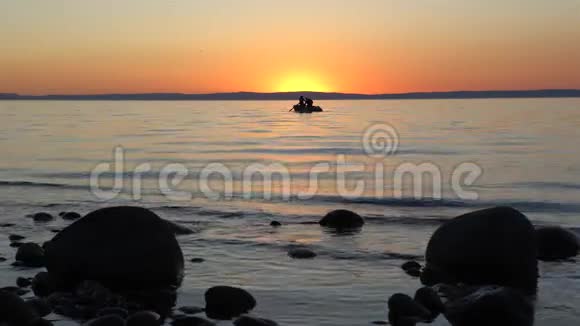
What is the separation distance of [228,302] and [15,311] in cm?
264

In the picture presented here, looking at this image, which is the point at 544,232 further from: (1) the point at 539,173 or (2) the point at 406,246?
(1) the point at 539,173

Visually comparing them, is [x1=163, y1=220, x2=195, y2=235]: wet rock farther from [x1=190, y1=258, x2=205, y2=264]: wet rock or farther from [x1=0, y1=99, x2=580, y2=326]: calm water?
[x1=190, y1=258, x2=205, y2=264]: wet rock

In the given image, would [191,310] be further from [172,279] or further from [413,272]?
[413,272]

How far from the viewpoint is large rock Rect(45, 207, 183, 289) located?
32.9 feet

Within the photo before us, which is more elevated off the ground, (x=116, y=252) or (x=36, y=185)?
(x=116, y=252)

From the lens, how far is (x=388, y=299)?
9344 mm

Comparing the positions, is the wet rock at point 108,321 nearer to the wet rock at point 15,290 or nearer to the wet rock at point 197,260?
the wet rock at point 15,290

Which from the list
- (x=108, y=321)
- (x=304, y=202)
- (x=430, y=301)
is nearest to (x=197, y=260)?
(x=108, y=321)

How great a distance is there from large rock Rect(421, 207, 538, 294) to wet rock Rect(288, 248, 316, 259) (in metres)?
2.37

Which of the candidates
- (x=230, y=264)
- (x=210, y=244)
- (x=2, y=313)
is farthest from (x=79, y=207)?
(x=2, y=313)

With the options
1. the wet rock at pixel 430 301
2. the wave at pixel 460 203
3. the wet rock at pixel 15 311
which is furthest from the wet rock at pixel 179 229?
the wet rock at pixel 430 301

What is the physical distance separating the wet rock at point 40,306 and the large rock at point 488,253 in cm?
551

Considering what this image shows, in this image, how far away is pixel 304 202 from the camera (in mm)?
20172

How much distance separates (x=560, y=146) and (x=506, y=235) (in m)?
30.4
